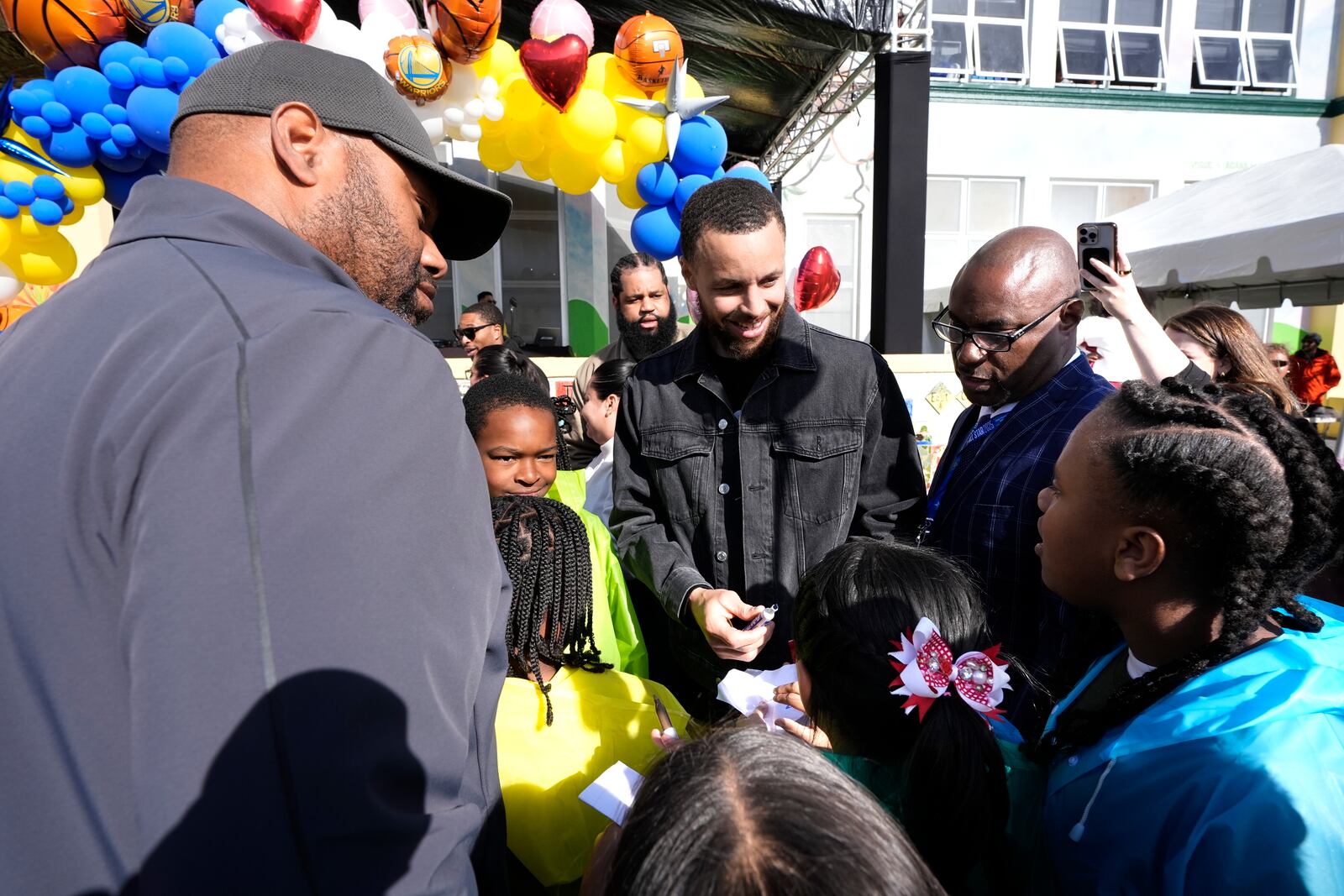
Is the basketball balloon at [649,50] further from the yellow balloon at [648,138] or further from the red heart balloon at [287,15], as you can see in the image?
the red heart balloon at [287,15]

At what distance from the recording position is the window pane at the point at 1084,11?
11477 millimetres

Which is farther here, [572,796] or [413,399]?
[572,796]

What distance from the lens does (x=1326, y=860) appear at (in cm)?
91

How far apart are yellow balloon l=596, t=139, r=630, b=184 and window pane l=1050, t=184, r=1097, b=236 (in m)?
9.38

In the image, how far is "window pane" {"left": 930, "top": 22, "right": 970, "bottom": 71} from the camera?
11227mm

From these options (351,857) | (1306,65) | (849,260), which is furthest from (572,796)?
(1306,65)

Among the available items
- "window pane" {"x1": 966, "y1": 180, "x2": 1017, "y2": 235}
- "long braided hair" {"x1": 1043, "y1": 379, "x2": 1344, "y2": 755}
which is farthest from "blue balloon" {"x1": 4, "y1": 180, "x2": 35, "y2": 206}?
"window pane" {"x1": 966, "y1": 180, "x2": 1017, "y2": 235}

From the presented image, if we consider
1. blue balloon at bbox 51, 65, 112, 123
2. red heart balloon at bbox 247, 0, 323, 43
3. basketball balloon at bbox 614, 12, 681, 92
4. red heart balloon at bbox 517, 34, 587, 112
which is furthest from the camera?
basketball balloon at bbox 614, 12, 681, 92

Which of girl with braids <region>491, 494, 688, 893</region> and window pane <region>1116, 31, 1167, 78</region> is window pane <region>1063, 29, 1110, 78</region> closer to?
window pane <region>1116, 31, 1167, 78</region>

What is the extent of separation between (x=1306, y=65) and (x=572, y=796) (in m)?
16.3

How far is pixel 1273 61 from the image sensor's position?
11.9m

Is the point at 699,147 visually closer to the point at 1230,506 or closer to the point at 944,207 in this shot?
the point at 1230,506

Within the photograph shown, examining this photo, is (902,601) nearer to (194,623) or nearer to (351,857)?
(351,857)

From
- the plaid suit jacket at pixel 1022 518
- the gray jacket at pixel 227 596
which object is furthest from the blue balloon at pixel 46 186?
the plaid suit jacket at pixel 1022 518
